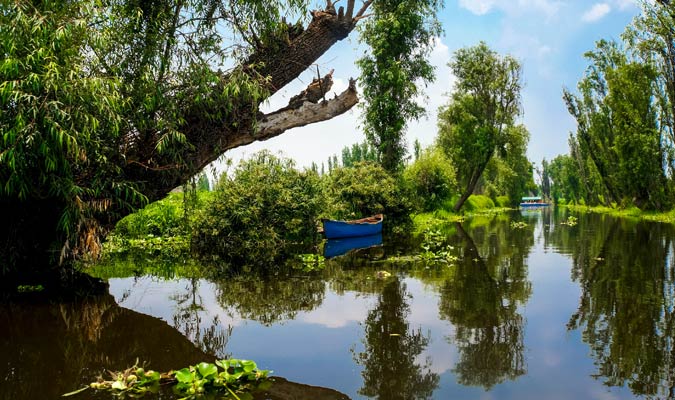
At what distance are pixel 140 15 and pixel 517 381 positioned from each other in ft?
29.8

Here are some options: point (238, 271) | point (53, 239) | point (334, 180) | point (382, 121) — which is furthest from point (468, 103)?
point (53, 239)

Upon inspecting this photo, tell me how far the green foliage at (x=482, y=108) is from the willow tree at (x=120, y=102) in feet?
93.3

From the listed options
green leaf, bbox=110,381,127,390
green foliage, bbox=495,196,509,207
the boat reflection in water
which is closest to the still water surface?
green leaf, bbox=110,381,127,390

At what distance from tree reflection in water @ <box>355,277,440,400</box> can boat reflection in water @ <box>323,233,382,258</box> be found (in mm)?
7497

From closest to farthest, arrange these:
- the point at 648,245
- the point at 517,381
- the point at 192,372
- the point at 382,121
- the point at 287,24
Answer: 1. the point at 192,372
2. the point at 517,381
3. the point at 287,24
4. the point at 648,245
5. the point at 382,121

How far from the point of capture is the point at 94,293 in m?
8.68

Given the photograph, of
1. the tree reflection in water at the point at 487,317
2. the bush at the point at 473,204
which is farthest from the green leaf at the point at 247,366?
the bush at the point at 473,204

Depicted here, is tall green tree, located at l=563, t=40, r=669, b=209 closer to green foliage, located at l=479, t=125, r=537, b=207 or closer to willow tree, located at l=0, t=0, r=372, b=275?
green foliage, located at l=479, t=125, r=537, b=207

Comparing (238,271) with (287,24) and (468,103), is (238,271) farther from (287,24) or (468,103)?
(468,103)

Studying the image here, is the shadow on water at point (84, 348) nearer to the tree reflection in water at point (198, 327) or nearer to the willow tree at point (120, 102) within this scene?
the tree reflection in water at point (198, 327)

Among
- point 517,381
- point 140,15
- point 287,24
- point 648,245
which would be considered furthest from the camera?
point 648,245

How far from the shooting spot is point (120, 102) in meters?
8.51

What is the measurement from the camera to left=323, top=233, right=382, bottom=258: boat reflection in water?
1510cm

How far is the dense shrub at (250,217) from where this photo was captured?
13039mm
